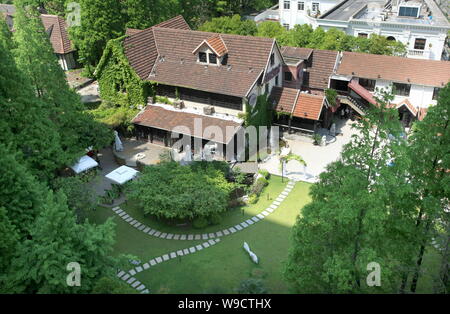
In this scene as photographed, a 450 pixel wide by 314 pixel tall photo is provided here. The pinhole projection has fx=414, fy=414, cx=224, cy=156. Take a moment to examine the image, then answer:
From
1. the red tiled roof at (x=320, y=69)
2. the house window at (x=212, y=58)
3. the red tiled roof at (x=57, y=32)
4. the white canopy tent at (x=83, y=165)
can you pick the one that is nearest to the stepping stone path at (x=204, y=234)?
the white canopy tent at (x=83, y=165)

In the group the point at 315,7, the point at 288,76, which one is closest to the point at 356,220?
the point at 288,76

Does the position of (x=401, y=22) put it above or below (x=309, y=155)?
above

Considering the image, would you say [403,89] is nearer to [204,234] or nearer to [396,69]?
[396,69]

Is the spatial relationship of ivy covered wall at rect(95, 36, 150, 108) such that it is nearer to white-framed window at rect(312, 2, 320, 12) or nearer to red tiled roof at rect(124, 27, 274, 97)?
red tiled roof at rect(124, 27, 274, 97)

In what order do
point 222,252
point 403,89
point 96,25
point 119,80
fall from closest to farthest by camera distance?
1. point 222,252
2. point 119,80
3. point 403,89
4. point 96,25

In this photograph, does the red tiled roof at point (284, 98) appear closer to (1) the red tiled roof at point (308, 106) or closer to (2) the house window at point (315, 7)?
(1) the red tiled roof at point (308, 106)

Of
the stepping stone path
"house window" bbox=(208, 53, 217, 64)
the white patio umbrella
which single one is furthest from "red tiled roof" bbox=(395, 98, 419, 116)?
the white patio umbrella
